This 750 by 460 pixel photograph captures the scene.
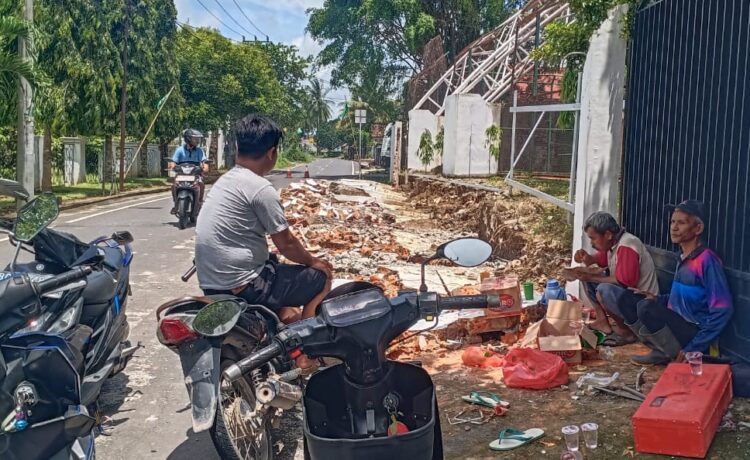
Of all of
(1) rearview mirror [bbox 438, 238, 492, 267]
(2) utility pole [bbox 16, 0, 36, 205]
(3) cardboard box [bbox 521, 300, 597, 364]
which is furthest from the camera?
(2) utility pole [bbox 16, 0, 36, 205]

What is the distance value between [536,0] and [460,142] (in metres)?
10.1

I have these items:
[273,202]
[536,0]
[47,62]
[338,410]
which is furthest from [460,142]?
[338,410]

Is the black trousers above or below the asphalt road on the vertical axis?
above

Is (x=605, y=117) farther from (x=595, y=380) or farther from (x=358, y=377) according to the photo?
(x=358, y=377)

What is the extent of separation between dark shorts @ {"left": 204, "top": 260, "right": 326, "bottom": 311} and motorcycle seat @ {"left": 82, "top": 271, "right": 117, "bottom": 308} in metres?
0.76

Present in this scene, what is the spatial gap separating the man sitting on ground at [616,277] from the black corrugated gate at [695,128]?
25 centimetres

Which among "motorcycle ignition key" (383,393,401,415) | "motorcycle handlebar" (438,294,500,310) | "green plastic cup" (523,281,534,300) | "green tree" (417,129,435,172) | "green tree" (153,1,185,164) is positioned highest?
"green tree" (153,1,185,164)

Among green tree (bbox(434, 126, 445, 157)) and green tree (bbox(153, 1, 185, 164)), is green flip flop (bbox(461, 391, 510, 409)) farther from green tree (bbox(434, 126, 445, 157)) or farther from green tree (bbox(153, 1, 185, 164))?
green tree (bbox(153, 1, 185, 164))

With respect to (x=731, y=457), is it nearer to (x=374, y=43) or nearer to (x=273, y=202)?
(x=273, y=202)

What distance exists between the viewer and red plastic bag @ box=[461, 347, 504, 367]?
546 centimetres

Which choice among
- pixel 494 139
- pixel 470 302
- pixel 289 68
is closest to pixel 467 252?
pixel 470 302

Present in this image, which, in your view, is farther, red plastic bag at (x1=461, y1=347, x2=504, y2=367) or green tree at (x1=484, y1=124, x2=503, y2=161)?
green tree at (x1=484, y1=124, x2=503, y2=161)

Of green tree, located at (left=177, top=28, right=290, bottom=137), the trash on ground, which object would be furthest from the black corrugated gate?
green tree, located at (left=177, top=28, right=290, bottom=137)

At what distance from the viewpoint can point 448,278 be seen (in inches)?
347
